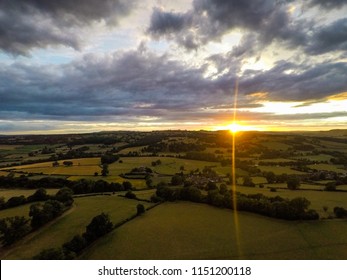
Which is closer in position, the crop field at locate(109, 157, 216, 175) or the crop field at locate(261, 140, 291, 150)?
the crop field at locate(109, 157, 216, 175)

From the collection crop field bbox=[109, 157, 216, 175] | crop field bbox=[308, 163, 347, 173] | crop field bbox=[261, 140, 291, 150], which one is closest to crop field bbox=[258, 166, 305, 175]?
crop field bbox=[308, 163, 347, 173]

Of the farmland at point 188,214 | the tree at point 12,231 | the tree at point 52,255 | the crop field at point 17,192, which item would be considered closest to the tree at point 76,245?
the farmland at point 188,214

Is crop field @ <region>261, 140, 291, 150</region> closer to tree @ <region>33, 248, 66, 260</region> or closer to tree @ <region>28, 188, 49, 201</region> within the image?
tree @ <region>28, 188, 49, 201</region>

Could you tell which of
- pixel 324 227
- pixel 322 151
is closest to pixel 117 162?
pixel 324 227

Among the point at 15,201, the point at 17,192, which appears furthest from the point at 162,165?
the point at 15,201

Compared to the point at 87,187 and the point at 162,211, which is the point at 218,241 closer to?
the point at 162,211
